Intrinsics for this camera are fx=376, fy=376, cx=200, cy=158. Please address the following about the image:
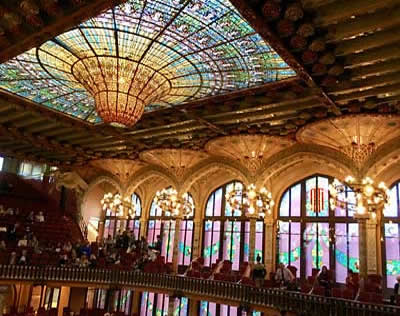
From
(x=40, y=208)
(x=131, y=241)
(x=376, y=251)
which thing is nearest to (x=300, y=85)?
(x=376, y=251)

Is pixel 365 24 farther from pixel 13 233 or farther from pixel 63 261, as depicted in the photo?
pixel 13 233

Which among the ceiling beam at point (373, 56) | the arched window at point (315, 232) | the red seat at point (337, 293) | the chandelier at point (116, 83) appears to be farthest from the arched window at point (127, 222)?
the ceiling beam at point (373, 56)

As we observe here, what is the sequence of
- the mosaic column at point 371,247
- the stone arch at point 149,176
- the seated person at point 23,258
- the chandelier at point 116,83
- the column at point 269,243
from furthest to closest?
1. the stone arch at point 149,176
2. the column at point 269,243
3. the seated person at point 23,258
4. the mosaic column at point 371,247
5. the chandelier at point 116,83

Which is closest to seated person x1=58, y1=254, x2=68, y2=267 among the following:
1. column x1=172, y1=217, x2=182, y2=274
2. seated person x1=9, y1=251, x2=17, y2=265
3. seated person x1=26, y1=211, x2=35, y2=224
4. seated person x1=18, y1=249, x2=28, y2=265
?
seated person x1=18, y1=249, x2=28, y2=265

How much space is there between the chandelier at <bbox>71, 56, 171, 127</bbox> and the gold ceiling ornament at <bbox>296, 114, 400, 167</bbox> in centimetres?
541

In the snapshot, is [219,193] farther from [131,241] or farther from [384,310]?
[384,310]

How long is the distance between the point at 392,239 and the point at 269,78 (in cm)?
891

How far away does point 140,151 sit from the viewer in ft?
55.6

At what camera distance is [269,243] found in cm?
1677

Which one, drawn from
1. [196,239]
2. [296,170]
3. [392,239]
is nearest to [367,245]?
[392,239]

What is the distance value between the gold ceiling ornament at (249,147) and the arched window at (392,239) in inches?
182

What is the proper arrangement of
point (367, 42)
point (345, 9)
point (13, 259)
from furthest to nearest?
point (13, 259)
point (367, 42)
point (345, 9)

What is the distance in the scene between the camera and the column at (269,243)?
16703 millimetres

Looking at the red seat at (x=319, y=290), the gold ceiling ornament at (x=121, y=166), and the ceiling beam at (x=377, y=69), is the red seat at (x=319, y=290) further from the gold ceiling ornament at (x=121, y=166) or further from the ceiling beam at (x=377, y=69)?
the gold ceiling ornament at (x=121, y=166)
